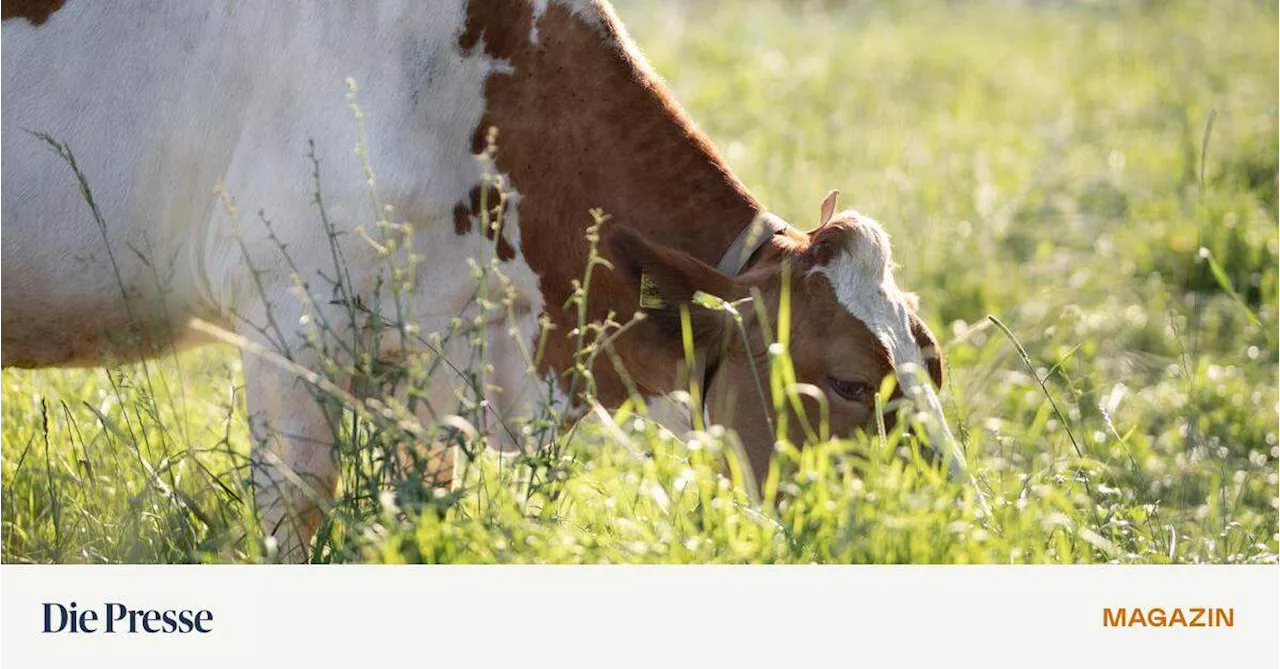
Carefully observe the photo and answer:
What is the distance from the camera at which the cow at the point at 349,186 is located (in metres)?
3.72

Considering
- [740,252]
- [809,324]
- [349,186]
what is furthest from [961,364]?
[349,186]

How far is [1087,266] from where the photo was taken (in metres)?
6.89

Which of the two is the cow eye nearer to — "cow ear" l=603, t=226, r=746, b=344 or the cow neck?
"cow ear" l=603, t=226, r=746, b=344

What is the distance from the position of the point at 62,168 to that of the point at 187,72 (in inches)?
14.9

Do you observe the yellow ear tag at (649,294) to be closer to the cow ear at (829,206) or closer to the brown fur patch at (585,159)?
the brown fur patch at (585,159)

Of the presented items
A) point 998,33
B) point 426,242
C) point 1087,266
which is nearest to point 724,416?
point 426,242

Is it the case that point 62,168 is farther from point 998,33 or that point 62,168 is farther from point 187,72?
point 998,33

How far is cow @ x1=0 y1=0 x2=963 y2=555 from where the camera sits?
12.2 feet

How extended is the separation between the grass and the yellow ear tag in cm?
28
